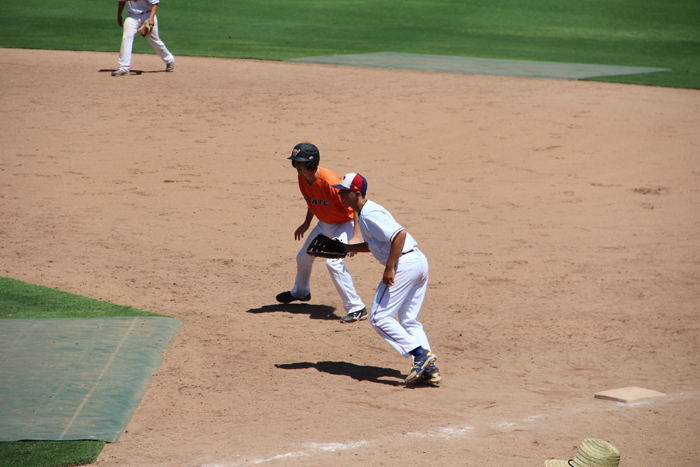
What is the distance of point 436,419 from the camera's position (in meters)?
5.40

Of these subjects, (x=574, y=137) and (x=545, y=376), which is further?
(x=574, y=137)

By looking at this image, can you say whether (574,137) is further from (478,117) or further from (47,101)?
(47,101)

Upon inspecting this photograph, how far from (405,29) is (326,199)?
20516mm

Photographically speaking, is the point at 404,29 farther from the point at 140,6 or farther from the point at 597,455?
the point at 597,455

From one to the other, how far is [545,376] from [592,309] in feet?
6.01

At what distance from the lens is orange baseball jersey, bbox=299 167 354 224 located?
23.6 feet

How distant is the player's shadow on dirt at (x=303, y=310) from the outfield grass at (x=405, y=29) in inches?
521

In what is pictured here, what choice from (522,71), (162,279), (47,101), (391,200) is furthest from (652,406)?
(522,71)

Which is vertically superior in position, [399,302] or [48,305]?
[399,302]

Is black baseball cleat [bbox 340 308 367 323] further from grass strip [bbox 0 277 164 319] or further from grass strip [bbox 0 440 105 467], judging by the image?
grass strip [bbox 0 440 105 467]

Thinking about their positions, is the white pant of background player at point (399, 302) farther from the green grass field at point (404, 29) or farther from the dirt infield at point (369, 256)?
the green grass field at point (404, 29)

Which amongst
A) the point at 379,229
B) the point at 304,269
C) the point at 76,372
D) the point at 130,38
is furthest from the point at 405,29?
the point at 76,372

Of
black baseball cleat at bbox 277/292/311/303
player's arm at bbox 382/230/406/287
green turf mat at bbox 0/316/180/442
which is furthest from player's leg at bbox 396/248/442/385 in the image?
green turf mat at bbox 0/316/180/442

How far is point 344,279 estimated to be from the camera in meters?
7.40
